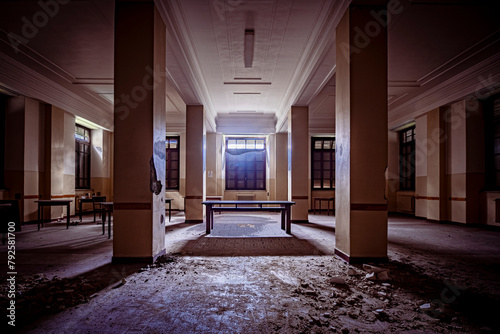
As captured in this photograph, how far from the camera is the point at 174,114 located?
10.8m

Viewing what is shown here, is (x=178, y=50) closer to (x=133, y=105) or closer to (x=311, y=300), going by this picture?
(x=133, y=105)

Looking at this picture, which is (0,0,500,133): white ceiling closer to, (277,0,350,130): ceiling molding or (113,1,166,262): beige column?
(277,0,350,130): ceiling molding

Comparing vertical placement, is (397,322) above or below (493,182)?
below

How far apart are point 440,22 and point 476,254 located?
399cm

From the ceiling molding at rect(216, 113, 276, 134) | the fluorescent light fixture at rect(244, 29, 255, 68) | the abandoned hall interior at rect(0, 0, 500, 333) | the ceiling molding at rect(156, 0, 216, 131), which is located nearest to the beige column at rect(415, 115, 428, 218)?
the abandoned hall interior at rect(0, 0, 500, 333)

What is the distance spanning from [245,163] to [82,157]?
22.4ft

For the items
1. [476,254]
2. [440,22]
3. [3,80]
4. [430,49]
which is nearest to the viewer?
[476,254]

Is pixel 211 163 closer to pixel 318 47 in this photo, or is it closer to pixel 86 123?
pixel 86 123

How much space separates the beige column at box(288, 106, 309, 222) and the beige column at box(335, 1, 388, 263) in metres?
4.13

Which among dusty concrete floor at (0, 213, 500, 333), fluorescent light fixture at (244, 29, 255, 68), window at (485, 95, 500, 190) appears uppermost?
fluorescent light fixture at (244, 29, 255, 68)

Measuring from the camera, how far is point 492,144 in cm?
713

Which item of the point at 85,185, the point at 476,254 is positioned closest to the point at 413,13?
the point at 476,254

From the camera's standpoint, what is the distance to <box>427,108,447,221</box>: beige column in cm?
783

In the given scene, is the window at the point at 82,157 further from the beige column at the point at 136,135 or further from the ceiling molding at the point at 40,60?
the beige column at the point at 136,135
